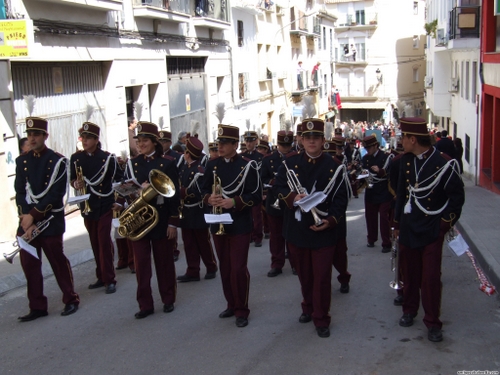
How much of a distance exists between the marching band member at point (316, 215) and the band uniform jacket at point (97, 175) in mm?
2539

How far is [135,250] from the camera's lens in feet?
23.4

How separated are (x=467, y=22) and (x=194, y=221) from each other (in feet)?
49.8

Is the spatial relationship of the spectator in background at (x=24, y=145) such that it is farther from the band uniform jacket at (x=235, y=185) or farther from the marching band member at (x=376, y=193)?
the marching band member at (x=376, y=193)

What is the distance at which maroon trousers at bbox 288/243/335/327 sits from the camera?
6363 millimetres

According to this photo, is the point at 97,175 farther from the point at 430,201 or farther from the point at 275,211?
the point at 430,201

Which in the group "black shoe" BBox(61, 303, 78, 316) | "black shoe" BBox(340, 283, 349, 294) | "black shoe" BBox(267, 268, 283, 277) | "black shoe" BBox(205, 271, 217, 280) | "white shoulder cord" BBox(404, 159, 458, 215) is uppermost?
"white shoulder cord" BBox(404, 159, 458, 215)

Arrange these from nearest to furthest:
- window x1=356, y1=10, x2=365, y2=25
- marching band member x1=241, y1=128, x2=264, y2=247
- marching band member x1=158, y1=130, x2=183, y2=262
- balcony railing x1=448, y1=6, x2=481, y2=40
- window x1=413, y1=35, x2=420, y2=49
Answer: marching band member x1=158, y1=130, x2=183, y2=262 < marching band member x1=241, y1=128, x2=264, y2=247 < balcony railing x1=448, y1=6, x2=481, y2=40 < window x1=356, y1=10, x2=365, y2=25 < window x1=413, y1=35, x2=420, y2=49

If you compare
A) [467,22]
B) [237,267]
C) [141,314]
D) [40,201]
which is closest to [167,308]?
[141,314]

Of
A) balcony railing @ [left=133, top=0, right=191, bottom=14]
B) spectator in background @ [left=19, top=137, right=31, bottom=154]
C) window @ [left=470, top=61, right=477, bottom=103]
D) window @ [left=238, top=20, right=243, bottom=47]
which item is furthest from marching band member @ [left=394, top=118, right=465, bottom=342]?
window @ [left=238, top=20, right=243, bottom=47]

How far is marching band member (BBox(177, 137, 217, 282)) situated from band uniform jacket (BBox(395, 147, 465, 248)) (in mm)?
3287

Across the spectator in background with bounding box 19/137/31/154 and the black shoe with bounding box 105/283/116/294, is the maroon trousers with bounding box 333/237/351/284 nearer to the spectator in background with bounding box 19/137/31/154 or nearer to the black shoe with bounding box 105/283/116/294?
the black shoe with bounding box 105/283/116/294

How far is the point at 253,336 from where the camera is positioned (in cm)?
651

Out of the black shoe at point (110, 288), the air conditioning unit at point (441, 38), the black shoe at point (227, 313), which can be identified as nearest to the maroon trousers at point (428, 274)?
the black shoe at point (227, 313)

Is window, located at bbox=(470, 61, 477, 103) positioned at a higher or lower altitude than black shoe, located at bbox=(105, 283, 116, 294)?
higher
